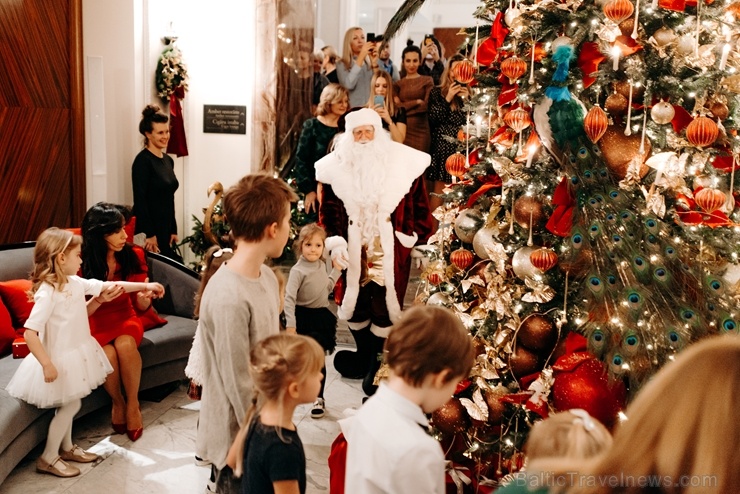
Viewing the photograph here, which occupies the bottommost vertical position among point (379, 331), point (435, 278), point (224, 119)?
point (379, 331)

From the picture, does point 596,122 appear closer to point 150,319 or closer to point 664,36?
point 664,36

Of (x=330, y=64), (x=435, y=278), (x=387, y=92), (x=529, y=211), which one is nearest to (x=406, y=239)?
(x=435, y=278)

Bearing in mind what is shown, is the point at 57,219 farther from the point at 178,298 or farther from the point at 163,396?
the point at 163,396

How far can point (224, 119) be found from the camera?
22.5ft

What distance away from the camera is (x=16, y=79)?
5.12 metres

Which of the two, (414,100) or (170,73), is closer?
(170,73)

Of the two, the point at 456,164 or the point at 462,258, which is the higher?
the point at 456,164

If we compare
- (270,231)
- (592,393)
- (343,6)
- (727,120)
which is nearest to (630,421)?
(270,231)

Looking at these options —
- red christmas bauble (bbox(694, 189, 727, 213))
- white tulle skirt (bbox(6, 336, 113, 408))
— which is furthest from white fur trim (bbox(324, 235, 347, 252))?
red christmas bauble (bbox(694, 189, 727, 213))

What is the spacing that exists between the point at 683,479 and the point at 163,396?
401 cm

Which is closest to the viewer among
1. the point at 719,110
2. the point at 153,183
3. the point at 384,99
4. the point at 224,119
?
the point at 719,110

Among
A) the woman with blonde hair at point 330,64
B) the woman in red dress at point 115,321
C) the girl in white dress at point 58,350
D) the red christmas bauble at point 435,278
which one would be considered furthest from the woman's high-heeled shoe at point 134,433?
the woman with blonde hair at point 330,64

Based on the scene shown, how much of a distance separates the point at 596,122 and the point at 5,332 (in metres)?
3.37

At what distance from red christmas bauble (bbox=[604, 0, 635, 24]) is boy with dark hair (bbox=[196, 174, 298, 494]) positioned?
54.8 inches
